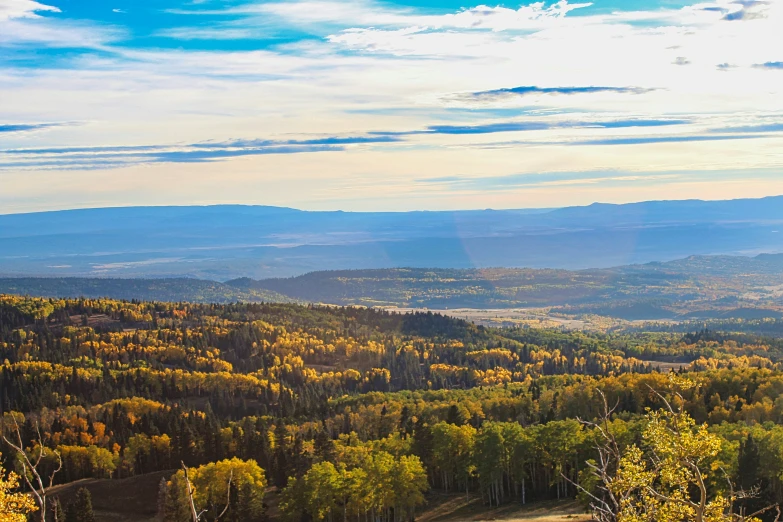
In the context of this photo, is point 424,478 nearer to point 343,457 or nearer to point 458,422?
point 343,457

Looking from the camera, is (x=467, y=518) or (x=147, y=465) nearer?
(x=467, y=518)

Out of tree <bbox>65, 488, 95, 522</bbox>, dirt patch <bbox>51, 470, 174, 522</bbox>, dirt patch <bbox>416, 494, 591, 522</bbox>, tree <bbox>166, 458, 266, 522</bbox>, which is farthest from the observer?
dirt patch <bbox>51, 470, 174, 522</bbox>

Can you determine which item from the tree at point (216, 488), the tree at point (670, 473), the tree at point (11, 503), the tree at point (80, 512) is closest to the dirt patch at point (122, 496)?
the tree at point (216, 488)

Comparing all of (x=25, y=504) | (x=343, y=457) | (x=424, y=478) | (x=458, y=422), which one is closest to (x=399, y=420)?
(x=458, y=422)

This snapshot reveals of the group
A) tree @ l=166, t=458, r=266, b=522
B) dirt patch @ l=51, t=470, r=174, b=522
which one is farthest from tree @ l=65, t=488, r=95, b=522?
dirt patch @ l=51, t=470, r=174, b=522

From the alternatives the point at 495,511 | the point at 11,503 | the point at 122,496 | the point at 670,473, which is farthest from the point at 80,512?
the point at 670,473

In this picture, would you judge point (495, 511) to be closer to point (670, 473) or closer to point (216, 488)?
point (216, 488)

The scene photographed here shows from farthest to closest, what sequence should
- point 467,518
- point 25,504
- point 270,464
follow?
point 270,464 < point 467,518 < point 25,504

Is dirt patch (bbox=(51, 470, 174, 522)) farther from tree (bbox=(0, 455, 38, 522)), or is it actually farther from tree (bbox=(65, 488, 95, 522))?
tree (bbox=(0, 455, 38, 522))

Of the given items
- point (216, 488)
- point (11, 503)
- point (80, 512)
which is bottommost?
point (216, 488)

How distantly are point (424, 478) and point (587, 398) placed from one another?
58.5 m

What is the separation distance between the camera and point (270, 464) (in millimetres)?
137625

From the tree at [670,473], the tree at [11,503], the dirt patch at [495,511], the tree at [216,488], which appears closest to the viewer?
the tree at [670,473]

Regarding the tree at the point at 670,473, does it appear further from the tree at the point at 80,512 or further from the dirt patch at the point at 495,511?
the tree at the point at 80,512
